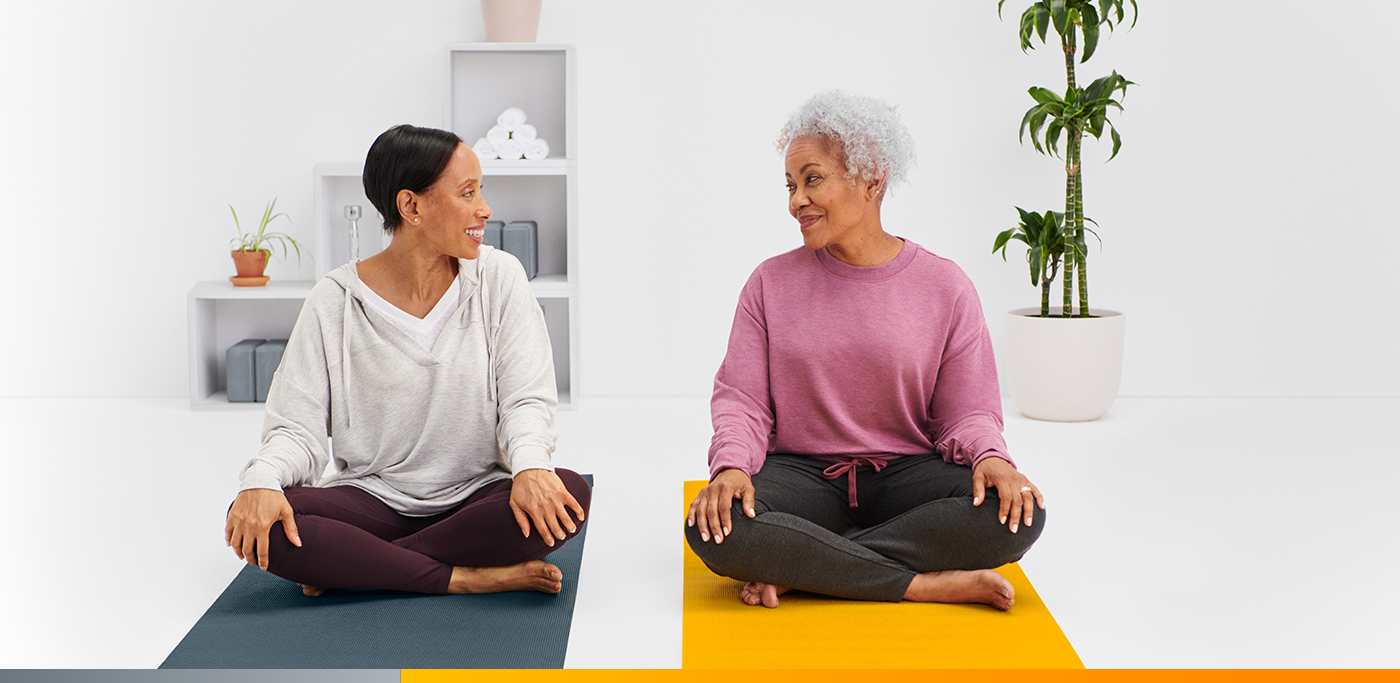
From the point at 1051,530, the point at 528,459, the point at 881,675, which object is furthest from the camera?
the point at 1051,530

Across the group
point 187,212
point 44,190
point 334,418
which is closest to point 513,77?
point 187,212

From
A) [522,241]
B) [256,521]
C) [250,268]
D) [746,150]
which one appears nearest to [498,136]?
[522,241]

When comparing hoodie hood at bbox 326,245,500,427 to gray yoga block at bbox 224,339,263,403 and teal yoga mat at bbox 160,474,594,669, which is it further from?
gray yoga block at bbox 224,339,263,403

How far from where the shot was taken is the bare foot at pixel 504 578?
221 centimetres

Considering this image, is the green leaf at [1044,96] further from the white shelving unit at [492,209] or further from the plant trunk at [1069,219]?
the white shelving unit at [492,209]

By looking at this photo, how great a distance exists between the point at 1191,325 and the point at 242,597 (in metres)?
3.68

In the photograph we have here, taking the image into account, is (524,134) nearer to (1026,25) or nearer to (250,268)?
(250,268)

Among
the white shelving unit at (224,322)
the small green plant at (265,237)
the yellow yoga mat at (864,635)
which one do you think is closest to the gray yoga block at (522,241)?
the white shelving unit at (224,322)

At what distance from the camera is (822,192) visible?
2.25 meters

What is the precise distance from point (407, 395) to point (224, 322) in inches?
107

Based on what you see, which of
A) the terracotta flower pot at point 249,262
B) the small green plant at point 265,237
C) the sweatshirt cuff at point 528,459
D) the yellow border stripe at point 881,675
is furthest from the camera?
the small green plant at point 265,237

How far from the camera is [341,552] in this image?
82.6 inches

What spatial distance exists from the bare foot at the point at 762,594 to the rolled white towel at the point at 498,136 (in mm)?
2645

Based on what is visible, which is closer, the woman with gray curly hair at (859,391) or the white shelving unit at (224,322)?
the woman with gray curly hair at (859,391)
